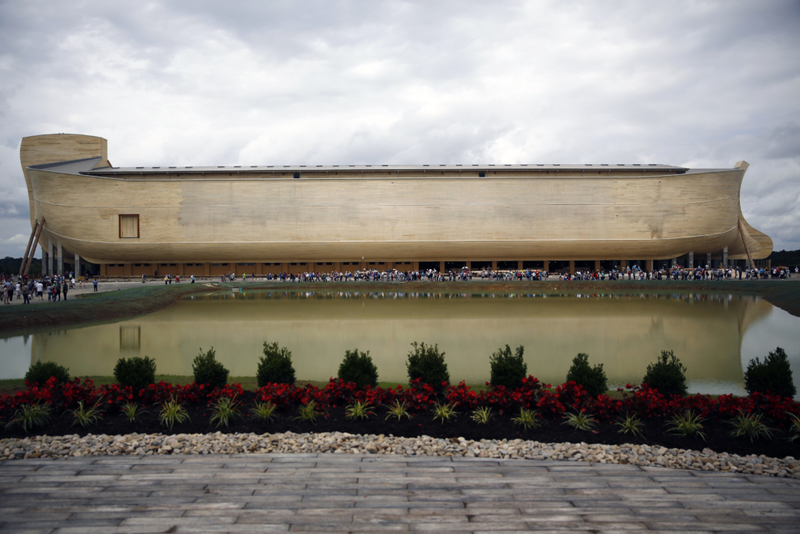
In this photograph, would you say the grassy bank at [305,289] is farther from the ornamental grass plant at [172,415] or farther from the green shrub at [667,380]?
the green shrub at [667,380]

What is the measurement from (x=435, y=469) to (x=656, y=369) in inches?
153

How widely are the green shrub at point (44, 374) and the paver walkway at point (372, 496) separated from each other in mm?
2416

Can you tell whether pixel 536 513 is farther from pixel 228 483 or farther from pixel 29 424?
pixel 29 424

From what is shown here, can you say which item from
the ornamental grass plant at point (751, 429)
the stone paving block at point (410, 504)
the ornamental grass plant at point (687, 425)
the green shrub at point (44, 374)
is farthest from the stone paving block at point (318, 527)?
the green shrub at point (44, 374)

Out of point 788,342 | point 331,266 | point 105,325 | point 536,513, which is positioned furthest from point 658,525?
point 331,266

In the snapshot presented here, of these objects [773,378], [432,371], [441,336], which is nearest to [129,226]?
[441,336]

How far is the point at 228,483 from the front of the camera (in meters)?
3.79

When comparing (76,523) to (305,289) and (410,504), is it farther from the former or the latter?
(305,289)

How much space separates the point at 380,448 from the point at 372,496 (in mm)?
1072

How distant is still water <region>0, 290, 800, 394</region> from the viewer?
357 inches

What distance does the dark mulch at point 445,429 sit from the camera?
467cm

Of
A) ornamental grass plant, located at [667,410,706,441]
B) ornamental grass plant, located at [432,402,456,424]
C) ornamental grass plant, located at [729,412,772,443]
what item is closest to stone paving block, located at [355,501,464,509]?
ornamental grass plant, located at [432,402,456,424]

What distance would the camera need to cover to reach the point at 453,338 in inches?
478

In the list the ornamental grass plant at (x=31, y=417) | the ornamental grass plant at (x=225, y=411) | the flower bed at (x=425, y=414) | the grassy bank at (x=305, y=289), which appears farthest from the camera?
the grassy bank at (x=305, y=289)
